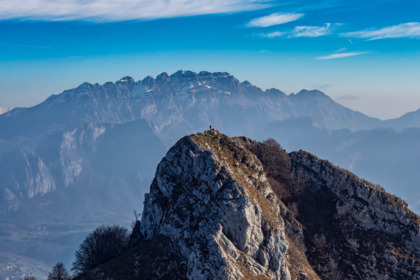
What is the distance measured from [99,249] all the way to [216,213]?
1323 inches

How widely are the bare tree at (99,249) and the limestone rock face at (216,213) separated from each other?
10.5 meters

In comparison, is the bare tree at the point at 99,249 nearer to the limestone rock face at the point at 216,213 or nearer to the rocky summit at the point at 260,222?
the rocky summit at the point at 260,222

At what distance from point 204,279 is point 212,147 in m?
28.7

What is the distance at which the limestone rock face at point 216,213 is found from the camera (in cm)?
5481

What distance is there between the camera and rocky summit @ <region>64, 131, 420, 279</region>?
5684 centimetres

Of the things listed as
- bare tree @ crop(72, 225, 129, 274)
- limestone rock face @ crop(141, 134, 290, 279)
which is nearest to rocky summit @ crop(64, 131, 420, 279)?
limestone rock face @ crop(141, 134, 290, 279)

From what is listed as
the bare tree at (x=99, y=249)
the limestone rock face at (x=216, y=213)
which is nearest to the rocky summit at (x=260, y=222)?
the limestone rock face at (x=216, y=213)

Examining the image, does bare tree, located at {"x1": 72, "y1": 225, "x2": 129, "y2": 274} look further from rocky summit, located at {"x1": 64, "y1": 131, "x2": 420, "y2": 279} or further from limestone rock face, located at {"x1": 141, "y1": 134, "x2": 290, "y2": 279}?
limestone rock face, located at {"x1": 141, "y1": 134, "x2": 290, "y2": 279}

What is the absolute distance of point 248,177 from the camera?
70.9m

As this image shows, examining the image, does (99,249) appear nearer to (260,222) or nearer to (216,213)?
(216,213)

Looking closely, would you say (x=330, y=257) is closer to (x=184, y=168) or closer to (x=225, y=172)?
(x=225, y=172)

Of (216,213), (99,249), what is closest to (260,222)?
(216,213)

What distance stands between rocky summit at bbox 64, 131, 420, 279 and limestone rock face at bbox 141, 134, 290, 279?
18 centimetres

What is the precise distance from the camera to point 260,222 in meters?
61.9
